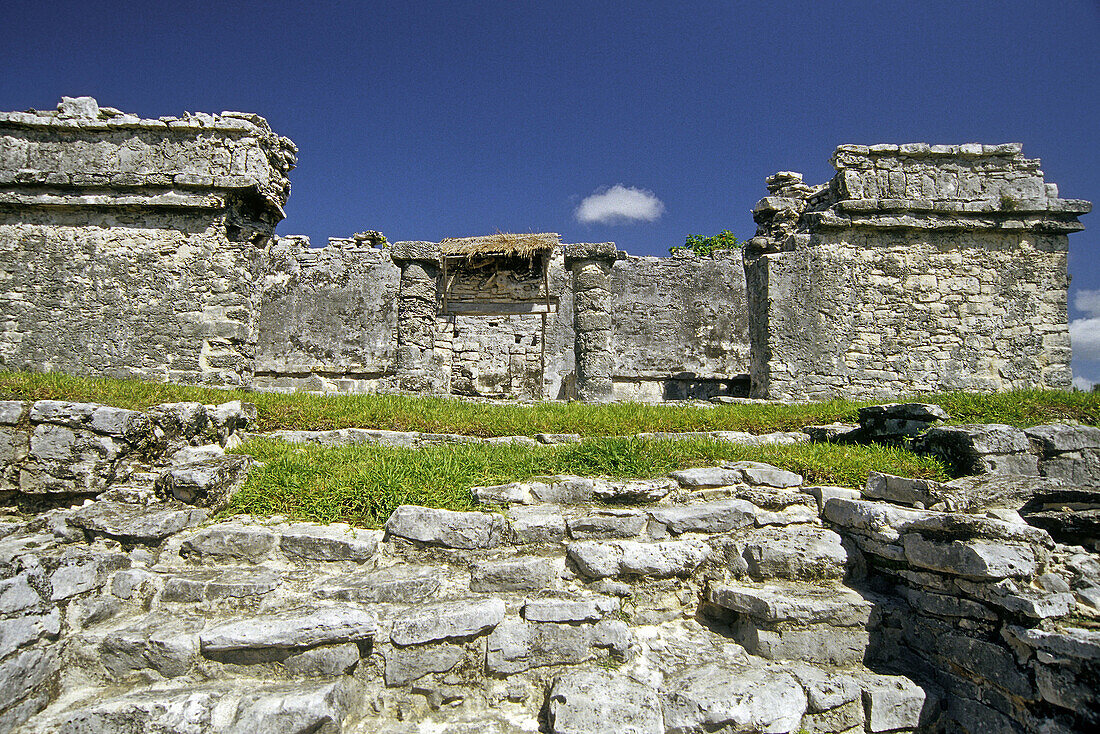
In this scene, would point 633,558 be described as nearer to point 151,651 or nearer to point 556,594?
point 556,594

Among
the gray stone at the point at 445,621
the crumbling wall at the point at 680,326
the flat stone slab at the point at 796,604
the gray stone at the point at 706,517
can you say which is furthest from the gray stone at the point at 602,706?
the crumbling wall at the point at 680,326

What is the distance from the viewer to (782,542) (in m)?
3.75

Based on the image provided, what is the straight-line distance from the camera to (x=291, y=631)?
116 inches

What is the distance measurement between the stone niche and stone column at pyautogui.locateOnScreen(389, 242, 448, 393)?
2612 millimetres

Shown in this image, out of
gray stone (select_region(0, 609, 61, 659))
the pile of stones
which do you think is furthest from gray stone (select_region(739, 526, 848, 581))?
gray stone (select_region(0, 609, 61, 659))

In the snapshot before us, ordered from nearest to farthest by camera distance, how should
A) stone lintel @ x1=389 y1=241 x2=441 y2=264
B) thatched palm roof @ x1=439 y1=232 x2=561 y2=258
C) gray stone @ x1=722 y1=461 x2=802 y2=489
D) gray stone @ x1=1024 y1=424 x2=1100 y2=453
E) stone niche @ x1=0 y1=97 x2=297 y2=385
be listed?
gray stone @ x1=722 y1=461 x2=802 y2=489 → gray stone @ x1=1024 y1=424 x2=1100 y2=453 → stone niche @ x1=0 y1=97 x2=297 y2=385 → stone lintel @ x1=389 y1=241 x2=441 y2=264 → thatched palm roof @ x1=439 y1=232 x2=561 y2=258

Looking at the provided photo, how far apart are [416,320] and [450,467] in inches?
268

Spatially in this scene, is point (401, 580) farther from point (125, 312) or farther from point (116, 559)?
point (125, 312)

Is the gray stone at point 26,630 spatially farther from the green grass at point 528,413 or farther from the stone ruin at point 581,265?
the stone ruin at point 581,265

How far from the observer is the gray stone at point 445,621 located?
3.06 m

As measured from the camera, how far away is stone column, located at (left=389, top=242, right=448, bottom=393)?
1075 centimetres

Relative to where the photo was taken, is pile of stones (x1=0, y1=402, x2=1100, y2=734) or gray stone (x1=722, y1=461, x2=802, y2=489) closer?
pile of stones (x1=0, y1=402, x2=1100, y2=734)

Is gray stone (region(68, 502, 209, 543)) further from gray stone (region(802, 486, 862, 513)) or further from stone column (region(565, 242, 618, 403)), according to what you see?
stone column (region(565, 242, 618, 403))

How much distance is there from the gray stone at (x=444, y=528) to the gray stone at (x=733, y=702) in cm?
136
